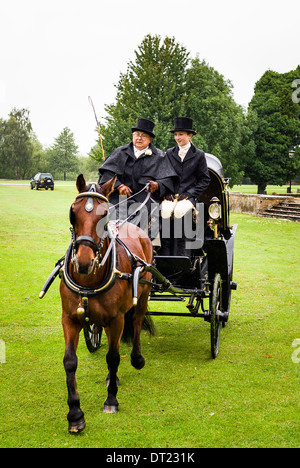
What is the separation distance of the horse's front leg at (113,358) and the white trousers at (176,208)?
1.77m

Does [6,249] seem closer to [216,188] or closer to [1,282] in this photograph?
[1,282]

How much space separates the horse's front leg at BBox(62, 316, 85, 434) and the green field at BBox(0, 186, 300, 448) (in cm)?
12

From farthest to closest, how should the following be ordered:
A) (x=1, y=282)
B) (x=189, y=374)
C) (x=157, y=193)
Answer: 1. (x=1, y=282)
2. (x=157, y=193)
3. (x=189, y=374)

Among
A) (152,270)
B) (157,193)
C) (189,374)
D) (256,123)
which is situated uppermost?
(256,123)

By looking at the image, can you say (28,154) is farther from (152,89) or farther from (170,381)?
(170,381)

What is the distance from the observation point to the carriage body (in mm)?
5902

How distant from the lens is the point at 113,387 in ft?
15.1

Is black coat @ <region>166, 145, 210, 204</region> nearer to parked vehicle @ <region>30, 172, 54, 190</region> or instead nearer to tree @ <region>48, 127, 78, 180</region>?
parked vehicle @ <region>30, 172, 54, 190</region>

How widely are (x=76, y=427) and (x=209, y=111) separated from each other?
103 feet

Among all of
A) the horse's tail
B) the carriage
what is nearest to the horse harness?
the carriage

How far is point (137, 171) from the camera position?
612cm

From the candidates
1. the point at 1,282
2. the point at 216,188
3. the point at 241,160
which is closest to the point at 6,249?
the point at 1,282

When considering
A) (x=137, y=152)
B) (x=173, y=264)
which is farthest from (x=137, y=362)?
(x=137, y=152)
